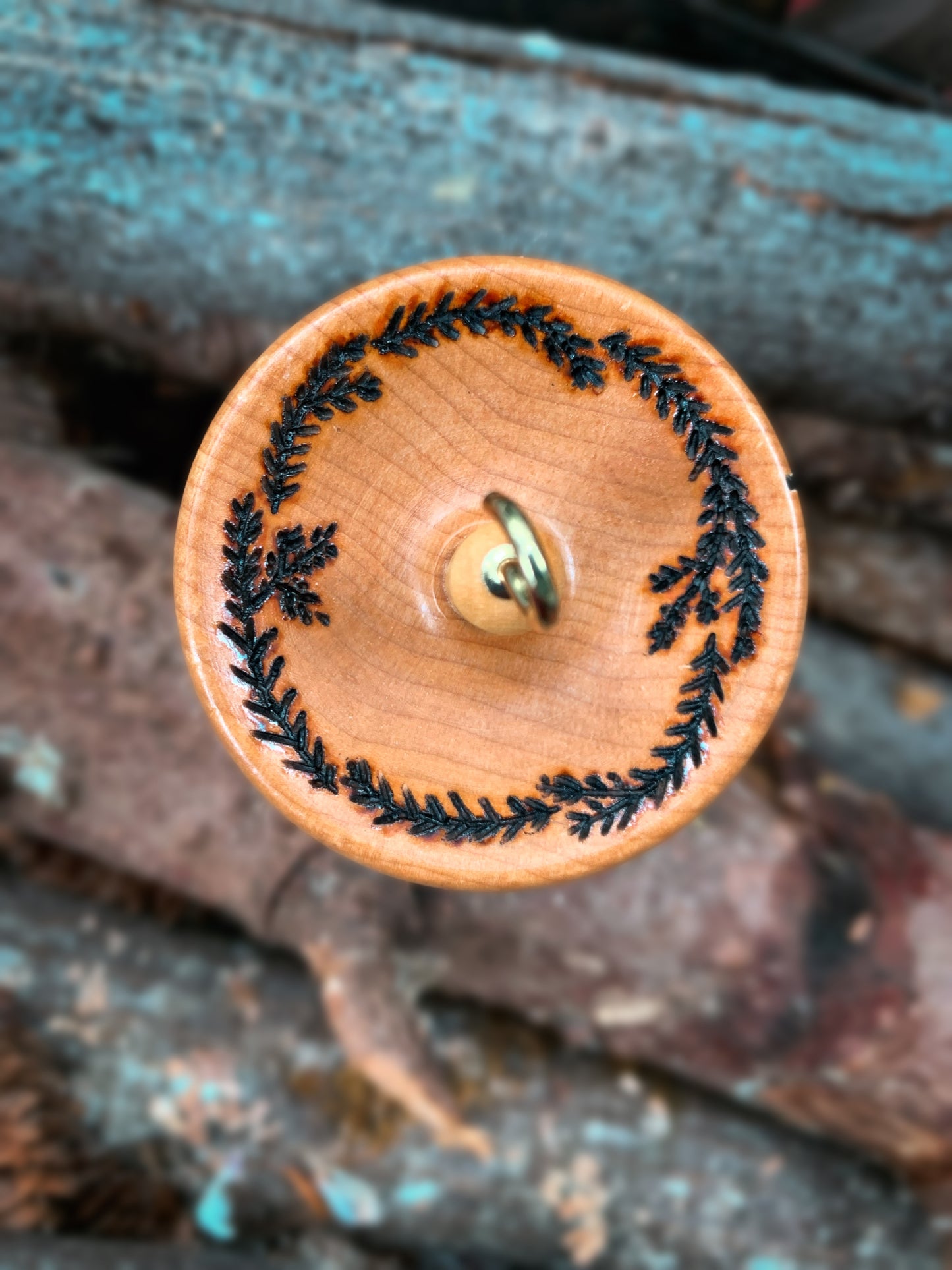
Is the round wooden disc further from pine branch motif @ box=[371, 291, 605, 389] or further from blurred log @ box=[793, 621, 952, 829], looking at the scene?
blurred log @ box=[793, 621, 952, 829]

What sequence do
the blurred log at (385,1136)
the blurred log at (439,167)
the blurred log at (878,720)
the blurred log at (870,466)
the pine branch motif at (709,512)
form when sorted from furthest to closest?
the blurred log at (878,720), the blurred log at (870,466), the blurred log at (385,1136), the blurred log at (439,167), the pine branch motif at (709,512)

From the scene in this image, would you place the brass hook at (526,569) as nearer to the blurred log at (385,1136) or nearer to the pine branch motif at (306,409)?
the pine branch motif at (306,409)

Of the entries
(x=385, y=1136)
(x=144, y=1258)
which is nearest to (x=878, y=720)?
(x=385, y=1136)

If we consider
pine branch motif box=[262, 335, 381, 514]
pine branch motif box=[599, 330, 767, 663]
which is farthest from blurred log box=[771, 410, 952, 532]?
pine branch motif box=[262, 335, 381, 514]

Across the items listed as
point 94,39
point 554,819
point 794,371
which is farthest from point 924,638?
point 94,39

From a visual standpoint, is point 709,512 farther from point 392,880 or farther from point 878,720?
point 878,720

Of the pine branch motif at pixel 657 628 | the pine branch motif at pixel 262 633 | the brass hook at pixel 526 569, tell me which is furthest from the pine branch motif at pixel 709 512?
the pine branch motif at pixel 262 633

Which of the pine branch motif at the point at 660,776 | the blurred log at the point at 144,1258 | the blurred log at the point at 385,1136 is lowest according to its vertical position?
the blurred log at the point at 144,1258
